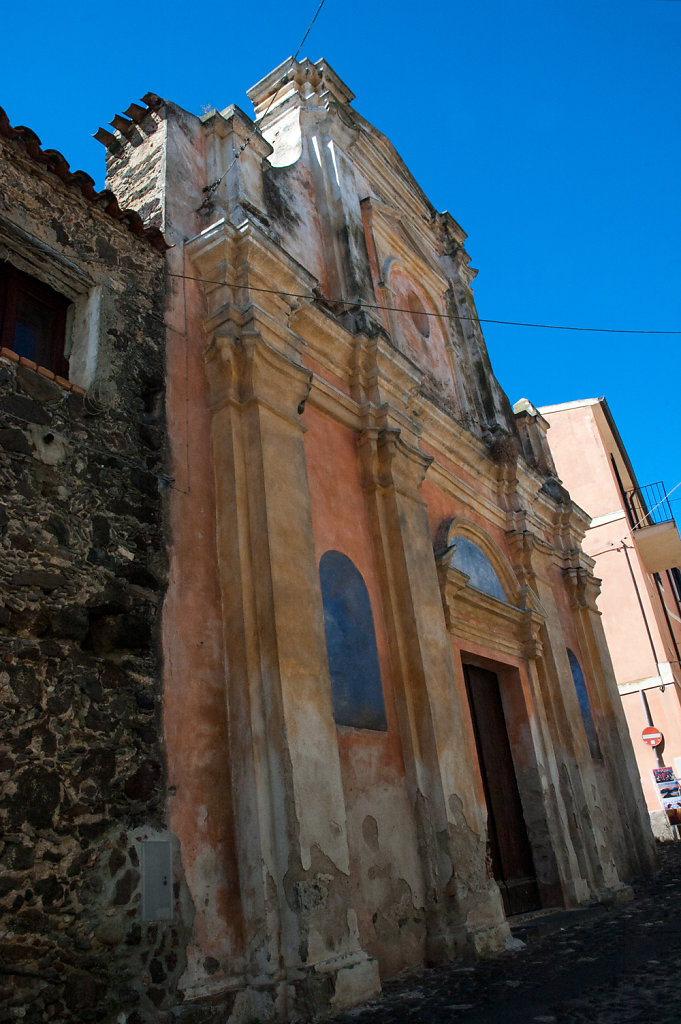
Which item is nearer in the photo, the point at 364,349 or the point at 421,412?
the point at 364,349

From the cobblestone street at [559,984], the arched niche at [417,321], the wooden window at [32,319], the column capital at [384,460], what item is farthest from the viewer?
the arched niche at [417,321]

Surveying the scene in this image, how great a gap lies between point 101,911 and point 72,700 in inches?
36.3

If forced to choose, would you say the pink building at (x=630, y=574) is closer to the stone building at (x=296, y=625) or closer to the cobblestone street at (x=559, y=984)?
the stone building at (x=296, y=625)

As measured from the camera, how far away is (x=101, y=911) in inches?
140

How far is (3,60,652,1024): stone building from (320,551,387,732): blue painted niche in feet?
0.08

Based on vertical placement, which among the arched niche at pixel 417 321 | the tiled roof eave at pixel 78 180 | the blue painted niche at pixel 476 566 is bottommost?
the blue painted niche at pixel 476 566

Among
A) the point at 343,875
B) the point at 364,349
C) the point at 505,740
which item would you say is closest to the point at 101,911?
the point at 343,875

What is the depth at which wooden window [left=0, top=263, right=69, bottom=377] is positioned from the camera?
448 centimetres

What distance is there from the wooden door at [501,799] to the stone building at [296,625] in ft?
0.11

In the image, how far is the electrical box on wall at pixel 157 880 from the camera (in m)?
3.76

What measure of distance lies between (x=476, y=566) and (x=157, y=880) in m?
5.46

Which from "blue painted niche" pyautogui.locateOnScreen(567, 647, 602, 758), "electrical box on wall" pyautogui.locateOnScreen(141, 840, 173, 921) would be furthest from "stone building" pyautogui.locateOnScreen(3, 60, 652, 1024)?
"blue painted niche" pyautogui.locateOnScreen(567, 647, 602, 758)

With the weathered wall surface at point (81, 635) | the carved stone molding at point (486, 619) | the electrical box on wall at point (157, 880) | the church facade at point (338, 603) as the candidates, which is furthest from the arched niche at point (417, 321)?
the electrical box on wall at point (157, 880)

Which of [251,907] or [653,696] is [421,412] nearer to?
[251,907]
